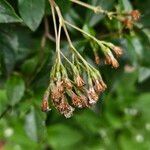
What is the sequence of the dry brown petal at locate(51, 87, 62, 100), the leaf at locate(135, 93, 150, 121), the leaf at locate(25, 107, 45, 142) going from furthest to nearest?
the leaf at locate(135, 93, 150, 121)
the leaf at locate(25, 107, 45, 142)
the dry brown petal at locate(51, 87, 62, 100)

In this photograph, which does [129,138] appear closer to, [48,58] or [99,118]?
[99,118]

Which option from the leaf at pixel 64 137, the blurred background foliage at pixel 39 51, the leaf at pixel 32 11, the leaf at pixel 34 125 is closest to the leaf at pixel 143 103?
the blurred background foliage at pixel 39 51

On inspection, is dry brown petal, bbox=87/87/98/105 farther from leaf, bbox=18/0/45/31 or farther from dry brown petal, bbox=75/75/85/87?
leaf, bbox=18/0/45/31

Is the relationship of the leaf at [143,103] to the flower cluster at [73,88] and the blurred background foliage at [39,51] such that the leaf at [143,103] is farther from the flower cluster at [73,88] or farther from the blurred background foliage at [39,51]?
the flower cluster at [73,88]

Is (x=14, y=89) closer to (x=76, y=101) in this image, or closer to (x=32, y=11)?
(x=32, y=11)

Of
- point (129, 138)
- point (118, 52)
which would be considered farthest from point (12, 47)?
point (129, 138)

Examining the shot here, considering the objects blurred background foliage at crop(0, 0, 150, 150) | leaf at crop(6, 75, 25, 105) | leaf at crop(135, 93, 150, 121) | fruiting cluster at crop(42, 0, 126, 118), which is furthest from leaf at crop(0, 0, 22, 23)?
leaf at crop(135, 93, 150, 121)

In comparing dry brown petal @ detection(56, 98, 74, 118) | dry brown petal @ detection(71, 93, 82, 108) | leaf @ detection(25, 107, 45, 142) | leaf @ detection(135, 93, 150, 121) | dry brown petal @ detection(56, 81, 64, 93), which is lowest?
leaf @ detection(135, 93, 150, 121)

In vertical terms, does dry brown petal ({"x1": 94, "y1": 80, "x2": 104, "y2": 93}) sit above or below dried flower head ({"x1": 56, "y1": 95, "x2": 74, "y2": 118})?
above
